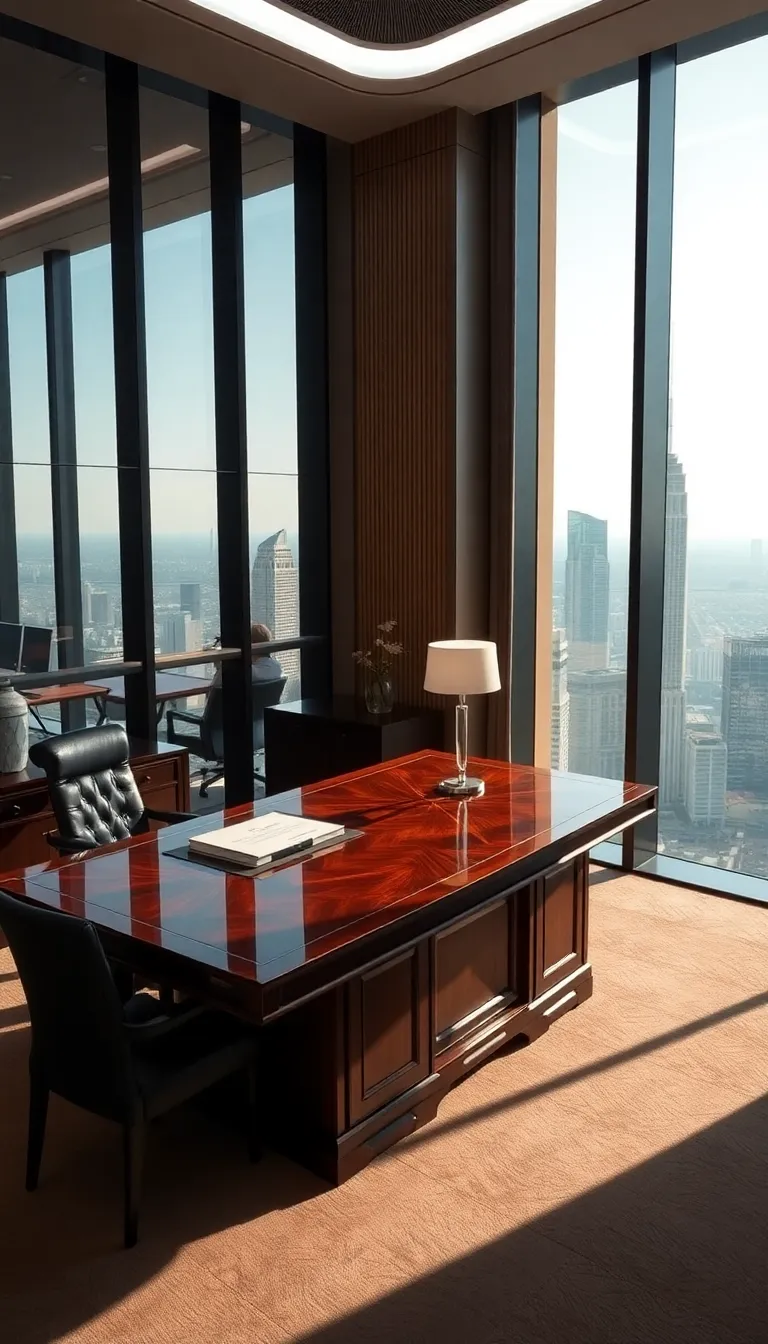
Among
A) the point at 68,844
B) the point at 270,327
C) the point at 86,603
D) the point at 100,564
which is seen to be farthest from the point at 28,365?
the point at 68,844

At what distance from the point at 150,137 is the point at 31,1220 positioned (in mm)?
4694

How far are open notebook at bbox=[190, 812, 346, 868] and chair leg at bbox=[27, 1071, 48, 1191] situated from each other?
2.51 ft

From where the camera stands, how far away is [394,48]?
4145 millimetres

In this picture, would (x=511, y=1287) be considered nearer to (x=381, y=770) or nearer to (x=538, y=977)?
(x=538, y=977)

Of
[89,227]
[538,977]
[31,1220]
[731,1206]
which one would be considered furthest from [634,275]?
[31,1220]

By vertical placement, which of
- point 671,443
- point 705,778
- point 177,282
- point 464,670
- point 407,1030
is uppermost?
point 177,282

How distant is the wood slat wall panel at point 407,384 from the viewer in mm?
5516

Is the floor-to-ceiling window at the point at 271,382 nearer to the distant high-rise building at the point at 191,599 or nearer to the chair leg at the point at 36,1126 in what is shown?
the distant high-rise building at the point at 191,599

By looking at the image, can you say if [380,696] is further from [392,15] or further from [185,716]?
[392,15]

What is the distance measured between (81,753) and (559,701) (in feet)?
8.94

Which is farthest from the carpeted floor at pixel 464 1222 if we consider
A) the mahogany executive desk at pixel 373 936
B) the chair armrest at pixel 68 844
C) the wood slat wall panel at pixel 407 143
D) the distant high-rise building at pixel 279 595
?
the wood slat wall panel at pixel 407 143

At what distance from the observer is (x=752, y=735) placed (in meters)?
5.02

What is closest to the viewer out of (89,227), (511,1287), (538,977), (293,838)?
(511,1287)

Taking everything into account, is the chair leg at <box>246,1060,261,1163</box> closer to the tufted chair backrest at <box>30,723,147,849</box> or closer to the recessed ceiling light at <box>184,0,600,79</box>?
the tufted chair backrest at <box>30,723,147,849</box>
